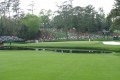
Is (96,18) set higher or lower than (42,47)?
higher

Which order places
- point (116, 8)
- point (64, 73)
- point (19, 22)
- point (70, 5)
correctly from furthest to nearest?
point (70, 5) → point (19, 22) → point (116, 8) → point (64, 73)

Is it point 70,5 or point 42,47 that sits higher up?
point 70,5

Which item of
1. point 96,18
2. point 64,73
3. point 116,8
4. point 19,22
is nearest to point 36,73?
point 64,73

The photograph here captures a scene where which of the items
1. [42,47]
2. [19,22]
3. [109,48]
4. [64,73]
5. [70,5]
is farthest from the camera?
[70,5]

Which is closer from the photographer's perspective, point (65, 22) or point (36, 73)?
point (36, 73)

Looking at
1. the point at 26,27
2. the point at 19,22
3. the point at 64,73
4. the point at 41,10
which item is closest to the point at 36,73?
the point at 64,73

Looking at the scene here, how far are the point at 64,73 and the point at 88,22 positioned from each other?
70.0 metres

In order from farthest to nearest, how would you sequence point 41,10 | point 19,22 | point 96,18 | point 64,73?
point 41,10 → point 96,18 → point 19,22 → point 64,73

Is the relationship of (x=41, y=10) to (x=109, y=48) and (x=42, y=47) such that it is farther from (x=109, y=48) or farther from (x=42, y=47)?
(x=109, y=48)

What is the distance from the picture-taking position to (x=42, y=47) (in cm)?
3641

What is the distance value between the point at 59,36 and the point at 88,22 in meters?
9.03

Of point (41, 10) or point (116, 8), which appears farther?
point (41, 10)

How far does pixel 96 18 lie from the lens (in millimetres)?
86062

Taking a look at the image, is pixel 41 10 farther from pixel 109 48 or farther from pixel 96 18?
pixel 109 48
